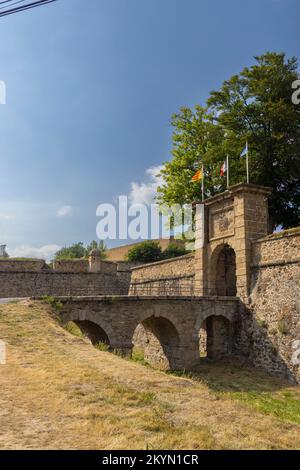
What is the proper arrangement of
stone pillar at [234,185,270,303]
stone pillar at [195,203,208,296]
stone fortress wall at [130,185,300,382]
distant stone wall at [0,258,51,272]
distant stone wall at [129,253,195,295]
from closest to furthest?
stone fortress wall at [130,185,300,382]
stone pillar at [234,185,270,303]
stone pillar at [195,203,208,296]
distant stone wall at [129,253,195,295]
distant stone wall at [0,258,51,272]

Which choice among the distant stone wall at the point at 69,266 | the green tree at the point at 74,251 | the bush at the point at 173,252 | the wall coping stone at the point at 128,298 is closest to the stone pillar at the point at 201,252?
the wall coping stone at the point at 128,298

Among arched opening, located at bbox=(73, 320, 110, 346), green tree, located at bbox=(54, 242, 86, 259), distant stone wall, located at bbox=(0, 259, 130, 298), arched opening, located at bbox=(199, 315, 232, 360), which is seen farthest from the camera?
green tree, located at bbox=(54, 242, 86, 259)

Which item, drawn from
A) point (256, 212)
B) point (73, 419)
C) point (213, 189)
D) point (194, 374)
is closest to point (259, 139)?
point (213, 189)

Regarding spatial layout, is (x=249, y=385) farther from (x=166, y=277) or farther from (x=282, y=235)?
(x=166, y=277)

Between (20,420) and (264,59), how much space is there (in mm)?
24184

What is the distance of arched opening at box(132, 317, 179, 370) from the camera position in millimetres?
17781

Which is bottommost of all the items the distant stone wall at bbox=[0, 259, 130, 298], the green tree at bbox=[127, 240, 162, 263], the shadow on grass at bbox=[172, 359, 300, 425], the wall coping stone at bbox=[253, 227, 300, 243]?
the shadow on grass at bbox=[172, 359, 300, 425]

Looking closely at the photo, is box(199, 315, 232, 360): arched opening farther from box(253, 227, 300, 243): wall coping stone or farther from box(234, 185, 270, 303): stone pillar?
box(253, 227, 300, 243): wall coping stone

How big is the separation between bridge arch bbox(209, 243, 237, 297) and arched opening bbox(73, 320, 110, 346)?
21.4 feet

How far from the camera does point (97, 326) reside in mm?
15852

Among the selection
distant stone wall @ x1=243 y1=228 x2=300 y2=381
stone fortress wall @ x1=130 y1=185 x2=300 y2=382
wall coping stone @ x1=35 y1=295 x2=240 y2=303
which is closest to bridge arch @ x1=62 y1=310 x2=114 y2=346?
wall coping stone @ x1=35 y1=295 x2=240 y2=303

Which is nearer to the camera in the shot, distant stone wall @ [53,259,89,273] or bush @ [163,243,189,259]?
distant stone wall @ [53,259,89,273]

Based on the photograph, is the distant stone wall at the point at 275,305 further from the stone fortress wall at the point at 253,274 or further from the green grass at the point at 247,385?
the green grass at the point at 247,385
